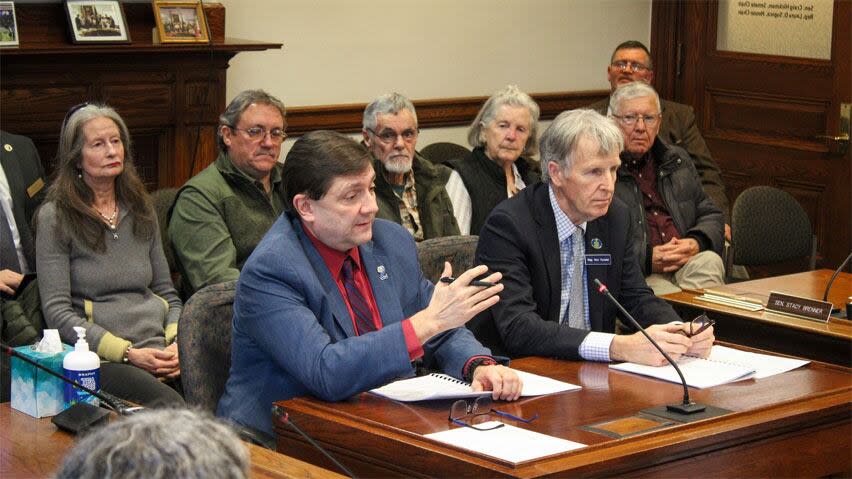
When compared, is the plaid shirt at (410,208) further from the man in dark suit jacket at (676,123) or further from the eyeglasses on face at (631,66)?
the eyeglasses on face at (631,66)

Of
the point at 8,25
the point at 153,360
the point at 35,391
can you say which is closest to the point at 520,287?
the point at 153,360

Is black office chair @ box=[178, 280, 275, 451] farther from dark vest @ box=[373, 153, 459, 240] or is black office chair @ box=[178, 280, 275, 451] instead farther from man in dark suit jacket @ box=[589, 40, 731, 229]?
man in dark suit jacket @ box=[589, 40, 731, 229]

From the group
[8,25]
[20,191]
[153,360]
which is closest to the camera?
[153,360]

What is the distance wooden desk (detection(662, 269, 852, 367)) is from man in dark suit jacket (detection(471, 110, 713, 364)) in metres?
0.36

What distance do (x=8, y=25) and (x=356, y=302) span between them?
2.42 m

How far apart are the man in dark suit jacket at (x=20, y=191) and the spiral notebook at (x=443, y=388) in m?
1.68

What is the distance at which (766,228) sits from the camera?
514 centimetres

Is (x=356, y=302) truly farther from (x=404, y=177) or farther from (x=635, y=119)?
(x=635, y=119)

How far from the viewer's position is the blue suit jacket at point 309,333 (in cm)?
254

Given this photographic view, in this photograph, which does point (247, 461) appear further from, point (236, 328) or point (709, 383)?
point (709, 383)

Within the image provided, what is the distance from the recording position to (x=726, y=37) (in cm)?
689

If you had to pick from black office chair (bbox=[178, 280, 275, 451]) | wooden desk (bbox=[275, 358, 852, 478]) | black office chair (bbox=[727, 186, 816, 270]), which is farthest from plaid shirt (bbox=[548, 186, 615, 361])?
black office chair (bbox=[727, 186, 816, 270])

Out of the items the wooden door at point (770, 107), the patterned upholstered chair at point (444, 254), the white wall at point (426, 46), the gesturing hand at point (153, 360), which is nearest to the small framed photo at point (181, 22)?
the white wall at point (426, 46)

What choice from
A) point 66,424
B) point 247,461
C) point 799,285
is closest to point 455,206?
point 799,285
